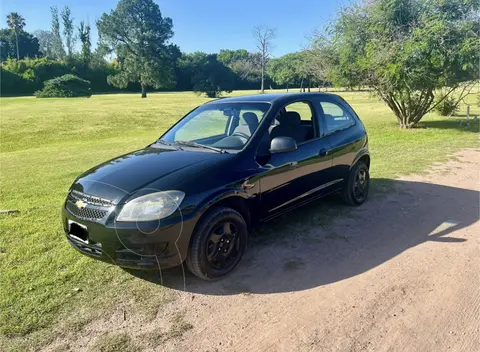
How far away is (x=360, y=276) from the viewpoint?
11.5ft

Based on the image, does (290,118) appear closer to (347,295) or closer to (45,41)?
(347,295)

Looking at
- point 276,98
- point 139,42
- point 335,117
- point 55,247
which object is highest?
point 139,42

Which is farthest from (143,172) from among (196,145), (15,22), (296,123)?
(15,22)

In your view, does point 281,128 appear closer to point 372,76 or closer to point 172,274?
point 172,274

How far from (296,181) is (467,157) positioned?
24.6 feet

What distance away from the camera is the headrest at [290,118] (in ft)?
14.7

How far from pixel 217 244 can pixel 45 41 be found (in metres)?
108

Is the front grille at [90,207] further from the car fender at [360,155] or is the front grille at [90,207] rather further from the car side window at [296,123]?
the car fender at [360,155]

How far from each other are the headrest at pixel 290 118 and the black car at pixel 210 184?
0.01 metres

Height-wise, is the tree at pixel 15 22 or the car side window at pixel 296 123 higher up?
the tree at pixel 15 22

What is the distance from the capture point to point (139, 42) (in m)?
56.3

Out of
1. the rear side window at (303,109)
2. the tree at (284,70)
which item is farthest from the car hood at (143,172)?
the tree at (284,70)

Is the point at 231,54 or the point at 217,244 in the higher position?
the point at 231,54

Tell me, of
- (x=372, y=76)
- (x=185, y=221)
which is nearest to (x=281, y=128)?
(x=185, y=221)
